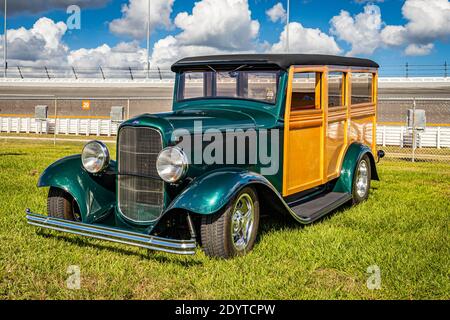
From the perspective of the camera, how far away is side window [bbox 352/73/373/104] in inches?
278

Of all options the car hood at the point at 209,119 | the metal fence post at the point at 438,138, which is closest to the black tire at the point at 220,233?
the car hood at the point at 209,119

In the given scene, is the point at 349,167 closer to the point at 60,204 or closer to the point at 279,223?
the point at 279,223

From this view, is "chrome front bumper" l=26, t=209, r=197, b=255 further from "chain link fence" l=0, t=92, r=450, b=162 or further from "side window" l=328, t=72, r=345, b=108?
"chain link fence" l=0, t=92, r=450, b=162

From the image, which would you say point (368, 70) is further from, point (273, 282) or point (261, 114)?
point (273, 282)

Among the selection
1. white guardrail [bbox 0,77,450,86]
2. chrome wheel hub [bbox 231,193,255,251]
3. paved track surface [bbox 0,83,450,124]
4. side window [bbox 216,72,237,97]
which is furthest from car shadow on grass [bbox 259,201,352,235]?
white guardrail [bbox 0,77,450,86]

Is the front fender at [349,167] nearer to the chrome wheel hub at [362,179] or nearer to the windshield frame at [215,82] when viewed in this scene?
the chrome wheel hub at [362,179]

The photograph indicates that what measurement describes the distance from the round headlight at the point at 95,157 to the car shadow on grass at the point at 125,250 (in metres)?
0.69

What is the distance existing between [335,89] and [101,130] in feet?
59.6

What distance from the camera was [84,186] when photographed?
16.4 ft

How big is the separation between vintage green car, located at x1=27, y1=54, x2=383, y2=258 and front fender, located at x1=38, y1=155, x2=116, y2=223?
0.01 metres

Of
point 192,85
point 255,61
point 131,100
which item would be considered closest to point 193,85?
point 192,85

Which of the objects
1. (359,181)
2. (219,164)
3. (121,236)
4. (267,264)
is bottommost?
(267,264)

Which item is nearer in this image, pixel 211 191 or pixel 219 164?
pixel 211 191
